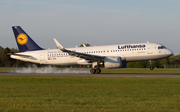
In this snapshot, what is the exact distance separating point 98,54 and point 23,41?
13605 millimetres

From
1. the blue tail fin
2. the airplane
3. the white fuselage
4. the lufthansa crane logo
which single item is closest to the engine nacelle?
the airplane

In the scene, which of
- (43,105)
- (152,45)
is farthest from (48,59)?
(43,105)


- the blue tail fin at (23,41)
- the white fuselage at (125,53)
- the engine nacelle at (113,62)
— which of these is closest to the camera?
the engine nacelle at (113,62)

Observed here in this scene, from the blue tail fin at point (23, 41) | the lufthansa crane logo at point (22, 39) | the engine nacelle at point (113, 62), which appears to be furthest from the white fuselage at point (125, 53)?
the lufthansa crane logo at point (22, 39)

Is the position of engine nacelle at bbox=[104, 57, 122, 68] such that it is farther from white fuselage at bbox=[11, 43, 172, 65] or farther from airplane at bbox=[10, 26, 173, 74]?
white fuselage at bbox=[11, 43, 172, 65]

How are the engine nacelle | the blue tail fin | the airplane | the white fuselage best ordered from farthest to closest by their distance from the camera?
1. the blue tail fin
2. the white fuselage
3. the airplane
4. the engine nacelle

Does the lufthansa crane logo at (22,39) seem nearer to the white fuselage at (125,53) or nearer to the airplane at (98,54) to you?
the airplane at (98,54)

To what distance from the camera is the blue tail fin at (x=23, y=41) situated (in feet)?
128

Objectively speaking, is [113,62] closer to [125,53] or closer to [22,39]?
[125,53]

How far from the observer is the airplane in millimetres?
33125

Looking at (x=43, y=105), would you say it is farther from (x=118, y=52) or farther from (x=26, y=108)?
(x=118, y=52)

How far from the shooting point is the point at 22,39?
3912 cm

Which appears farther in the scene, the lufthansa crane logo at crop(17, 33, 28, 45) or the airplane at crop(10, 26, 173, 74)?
the lufthansa crane logo at crop(17, 33, 28, 45)

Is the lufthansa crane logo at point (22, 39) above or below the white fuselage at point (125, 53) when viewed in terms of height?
above
